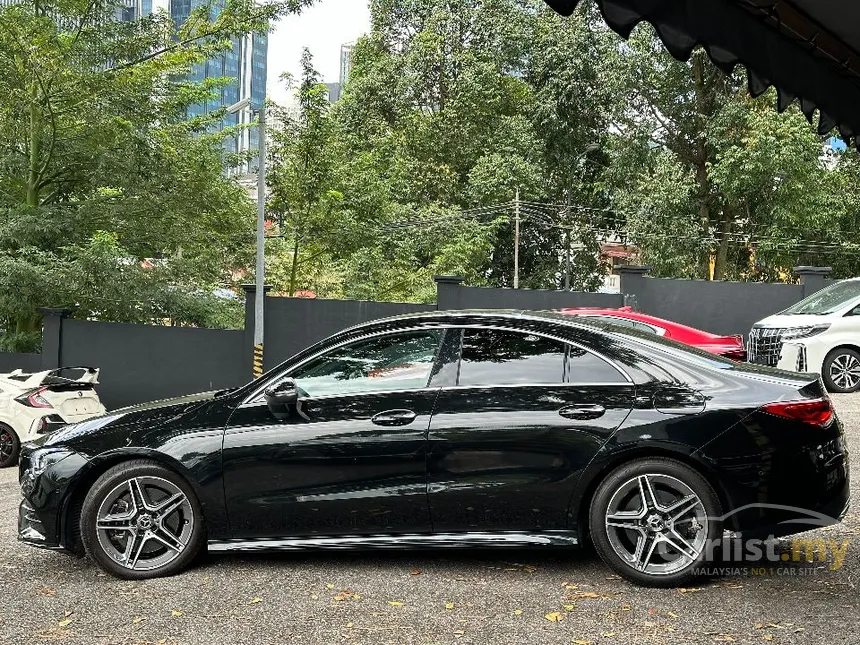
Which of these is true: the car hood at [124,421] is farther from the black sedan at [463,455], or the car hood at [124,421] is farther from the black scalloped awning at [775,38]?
the black scalloped awning at [775,38]

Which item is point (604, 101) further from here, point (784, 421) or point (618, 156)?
point (784, 421)

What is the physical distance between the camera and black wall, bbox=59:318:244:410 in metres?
22.1

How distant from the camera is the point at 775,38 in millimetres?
5453

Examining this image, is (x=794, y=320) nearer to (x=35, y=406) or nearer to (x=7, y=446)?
(x=35, y=406)

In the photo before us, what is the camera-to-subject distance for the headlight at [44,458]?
219 inches

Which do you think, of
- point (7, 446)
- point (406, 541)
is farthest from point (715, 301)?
point (406, 541)

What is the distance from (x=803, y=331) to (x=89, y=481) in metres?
11.5

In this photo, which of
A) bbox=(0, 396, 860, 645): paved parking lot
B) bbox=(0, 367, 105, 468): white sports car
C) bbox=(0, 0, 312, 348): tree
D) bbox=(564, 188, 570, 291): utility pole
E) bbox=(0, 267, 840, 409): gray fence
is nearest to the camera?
bbox=(0, 396, 860, 645): paved parking lot

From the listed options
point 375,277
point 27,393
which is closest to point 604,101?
point 375,277

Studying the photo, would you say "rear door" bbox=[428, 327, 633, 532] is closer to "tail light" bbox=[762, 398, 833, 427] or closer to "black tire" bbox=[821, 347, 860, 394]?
"tail light" bbox=[762, 398, 833, 427]

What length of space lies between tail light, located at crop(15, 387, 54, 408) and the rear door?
475 inches

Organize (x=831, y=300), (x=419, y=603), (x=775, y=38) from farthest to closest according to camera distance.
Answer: (x=831, y=300)
(x=775, y=38)
(x=419, y=603)

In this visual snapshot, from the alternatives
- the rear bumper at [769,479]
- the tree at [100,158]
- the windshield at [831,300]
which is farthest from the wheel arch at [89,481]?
the tree at [100,158]

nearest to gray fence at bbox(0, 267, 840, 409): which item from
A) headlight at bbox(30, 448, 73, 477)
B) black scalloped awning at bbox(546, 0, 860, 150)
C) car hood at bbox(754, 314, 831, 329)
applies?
car hood at bbox(754, 314, 831, 329)
